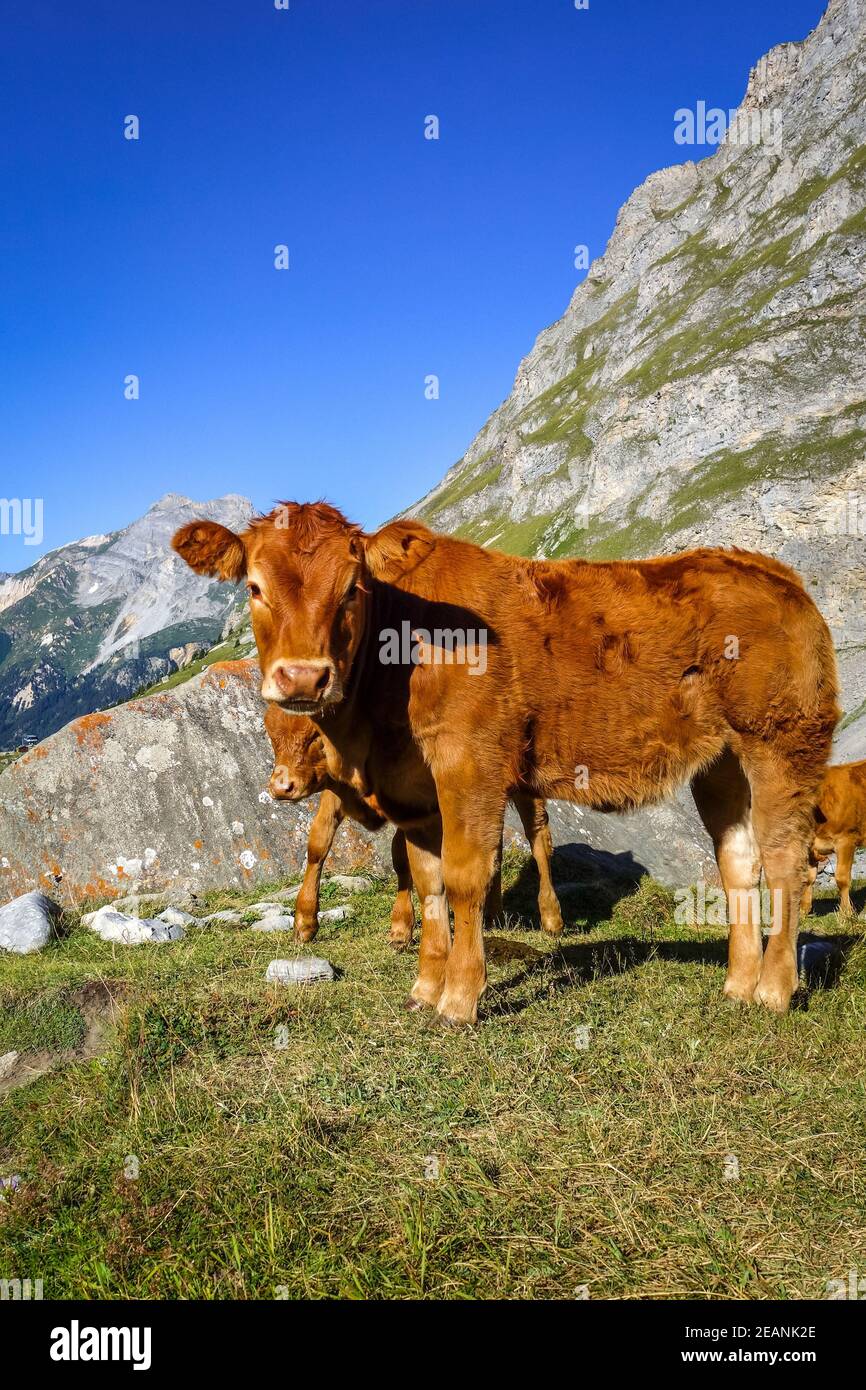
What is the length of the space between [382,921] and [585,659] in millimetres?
5175

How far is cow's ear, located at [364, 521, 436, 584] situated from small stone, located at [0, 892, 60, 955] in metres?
6.82

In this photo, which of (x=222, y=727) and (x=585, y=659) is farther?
(x=222, y=727)

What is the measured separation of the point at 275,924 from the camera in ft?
33.1

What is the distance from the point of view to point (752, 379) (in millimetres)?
119875

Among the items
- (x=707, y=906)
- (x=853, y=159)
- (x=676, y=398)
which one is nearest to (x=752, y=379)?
(x=676, y=398)

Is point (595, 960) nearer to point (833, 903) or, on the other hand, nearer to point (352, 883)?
point (352, 883)

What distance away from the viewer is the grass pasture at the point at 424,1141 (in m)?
3.45

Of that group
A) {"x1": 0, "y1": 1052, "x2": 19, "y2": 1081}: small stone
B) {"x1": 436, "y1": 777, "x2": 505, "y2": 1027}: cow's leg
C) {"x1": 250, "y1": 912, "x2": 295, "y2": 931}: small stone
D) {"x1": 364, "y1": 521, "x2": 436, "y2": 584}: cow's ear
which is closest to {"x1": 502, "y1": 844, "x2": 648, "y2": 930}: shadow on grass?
{"x1": 250, "y1": 912, "x2": 295, "y2": 931}: small stone

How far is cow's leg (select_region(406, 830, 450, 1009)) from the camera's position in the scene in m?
6.92

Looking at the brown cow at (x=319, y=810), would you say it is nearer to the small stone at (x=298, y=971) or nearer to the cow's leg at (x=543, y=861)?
the cow's leg at (x=543, y=861)

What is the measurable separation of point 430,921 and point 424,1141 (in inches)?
108

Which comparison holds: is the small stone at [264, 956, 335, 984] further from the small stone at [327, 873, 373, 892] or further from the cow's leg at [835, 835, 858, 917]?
the cow's leg at [835, 835, 858, 917]

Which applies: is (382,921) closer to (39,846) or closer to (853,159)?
(39,846)
